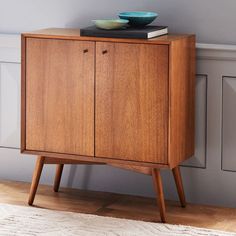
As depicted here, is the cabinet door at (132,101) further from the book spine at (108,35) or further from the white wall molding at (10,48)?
the white wall molding at (10,48)

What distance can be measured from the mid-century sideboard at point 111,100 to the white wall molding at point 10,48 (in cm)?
32

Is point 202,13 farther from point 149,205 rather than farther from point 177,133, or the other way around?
point 149,205

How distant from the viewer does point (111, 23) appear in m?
2.96

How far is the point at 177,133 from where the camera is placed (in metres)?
2.96

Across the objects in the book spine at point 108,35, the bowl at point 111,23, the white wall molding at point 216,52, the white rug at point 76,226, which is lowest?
the white rug at point 76,226

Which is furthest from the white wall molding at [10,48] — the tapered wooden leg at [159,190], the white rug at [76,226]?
the tapered wooden leg at [159,190]

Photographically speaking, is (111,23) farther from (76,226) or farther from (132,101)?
(76,226)

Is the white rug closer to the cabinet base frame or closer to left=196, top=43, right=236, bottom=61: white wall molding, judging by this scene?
the cabinet base frame

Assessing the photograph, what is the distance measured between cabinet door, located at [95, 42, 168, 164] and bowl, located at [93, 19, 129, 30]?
8 centimetres

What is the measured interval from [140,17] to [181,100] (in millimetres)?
367

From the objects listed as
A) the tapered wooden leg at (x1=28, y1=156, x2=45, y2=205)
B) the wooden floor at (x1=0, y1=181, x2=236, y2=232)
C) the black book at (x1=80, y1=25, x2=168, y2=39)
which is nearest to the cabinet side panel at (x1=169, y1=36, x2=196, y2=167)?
the black book at (x1=80, y1=25, x2=168, y2=39)

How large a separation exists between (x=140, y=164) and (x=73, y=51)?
0.52 metres

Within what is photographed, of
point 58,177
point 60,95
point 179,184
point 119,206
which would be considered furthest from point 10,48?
point 179,184

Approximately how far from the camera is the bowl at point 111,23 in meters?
2.96
